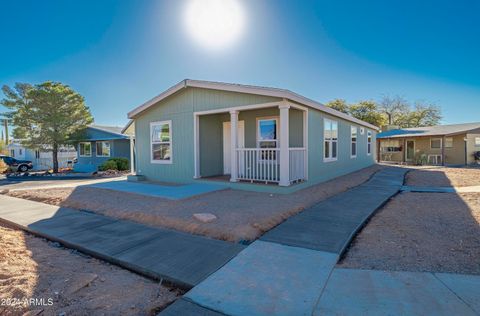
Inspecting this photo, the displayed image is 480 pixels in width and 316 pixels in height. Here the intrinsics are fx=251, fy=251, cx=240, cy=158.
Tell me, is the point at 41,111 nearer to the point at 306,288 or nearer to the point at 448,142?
the point at 306,288

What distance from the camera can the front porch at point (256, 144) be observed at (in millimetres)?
7824

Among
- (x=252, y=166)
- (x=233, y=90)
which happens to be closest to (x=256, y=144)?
(x=252, y=166)

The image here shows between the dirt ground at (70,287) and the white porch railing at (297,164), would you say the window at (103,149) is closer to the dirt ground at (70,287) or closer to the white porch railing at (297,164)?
the white porch railing at (297,164)

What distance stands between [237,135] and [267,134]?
1147mm

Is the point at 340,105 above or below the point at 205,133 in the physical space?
above

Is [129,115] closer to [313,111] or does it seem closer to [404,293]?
[313,111]

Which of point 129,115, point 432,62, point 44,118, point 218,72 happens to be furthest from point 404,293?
point 44,118

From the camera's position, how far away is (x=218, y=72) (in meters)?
14.7

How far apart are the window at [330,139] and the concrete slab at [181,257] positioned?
25.3 ft

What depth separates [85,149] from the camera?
22109 millimetres

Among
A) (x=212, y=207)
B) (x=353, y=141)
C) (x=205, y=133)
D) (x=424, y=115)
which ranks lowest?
(x=212, y=207)

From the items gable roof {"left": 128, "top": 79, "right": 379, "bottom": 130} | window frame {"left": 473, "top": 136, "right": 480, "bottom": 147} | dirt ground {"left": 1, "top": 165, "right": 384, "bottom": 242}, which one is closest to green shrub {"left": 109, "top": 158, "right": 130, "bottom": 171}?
gable roof {"left": 128, "top": 79, "right": 379, "bottom": 130}

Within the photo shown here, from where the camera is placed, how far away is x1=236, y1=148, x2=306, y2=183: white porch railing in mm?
8273

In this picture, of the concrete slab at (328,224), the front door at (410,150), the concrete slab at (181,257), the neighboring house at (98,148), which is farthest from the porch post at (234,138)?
the front door at (410,150)
